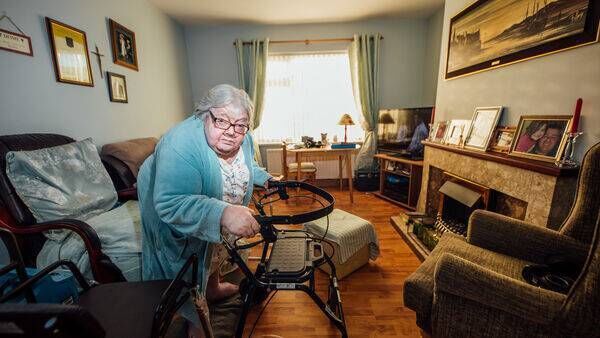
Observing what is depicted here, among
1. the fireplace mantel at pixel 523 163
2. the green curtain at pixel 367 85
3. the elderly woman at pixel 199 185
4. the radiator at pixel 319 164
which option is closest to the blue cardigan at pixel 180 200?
the elderly woman at pixel 199 185

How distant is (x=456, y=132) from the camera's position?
2.23 metres

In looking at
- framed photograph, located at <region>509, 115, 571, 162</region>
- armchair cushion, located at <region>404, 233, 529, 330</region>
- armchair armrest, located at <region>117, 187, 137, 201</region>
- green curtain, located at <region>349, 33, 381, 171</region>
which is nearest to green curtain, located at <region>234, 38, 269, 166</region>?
green curtain, located at <region>349, 33, 381, 171</region>

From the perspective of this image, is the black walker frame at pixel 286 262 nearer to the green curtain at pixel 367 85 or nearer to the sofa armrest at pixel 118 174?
the sofa armrest at pixel 118 174

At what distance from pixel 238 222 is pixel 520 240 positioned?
1462mm

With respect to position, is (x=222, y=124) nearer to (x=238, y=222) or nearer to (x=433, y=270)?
(x=238, y=222)

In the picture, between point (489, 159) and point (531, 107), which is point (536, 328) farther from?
point (531, 107)

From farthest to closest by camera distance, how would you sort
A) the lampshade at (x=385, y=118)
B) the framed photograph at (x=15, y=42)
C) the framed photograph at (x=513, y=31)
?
the lampshade at (x=385, y=118), the framed photograph at (x=15, y=42), the framed photograph at (x=513, y=31)

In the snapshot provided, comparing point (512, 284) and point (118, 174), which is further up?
point (118, 174)

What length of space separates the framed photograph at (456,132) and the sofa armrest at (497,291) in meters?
1.57

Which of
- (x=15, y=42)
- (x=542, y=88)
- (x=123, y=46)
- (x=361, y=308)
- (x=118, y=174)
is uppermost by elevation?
A: (x=123, y=46)

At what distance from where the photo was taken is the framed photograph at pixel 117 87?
2.43 meters

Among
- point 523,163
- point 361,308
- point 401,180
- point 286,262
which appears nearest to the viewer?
point 286,262

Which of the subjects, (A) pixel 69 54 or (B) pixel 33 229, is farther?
(A) pixel 69 54

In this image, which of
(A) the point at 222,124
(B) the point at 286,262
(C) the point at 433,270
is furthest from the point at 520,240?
(A) the point at 222,124
